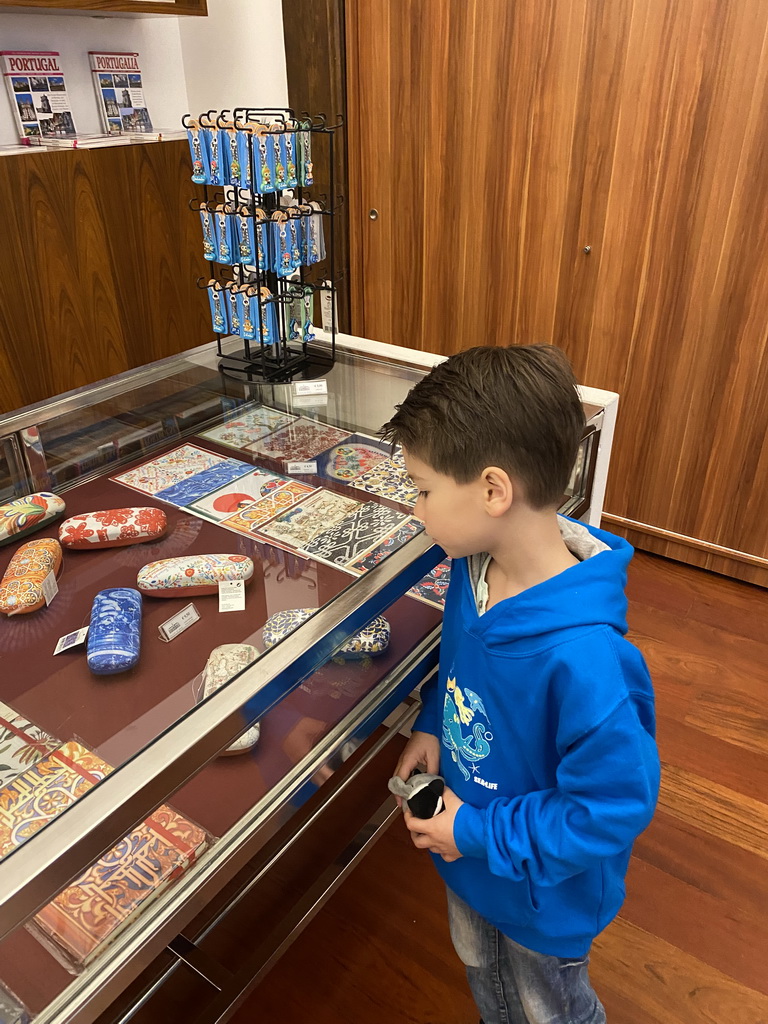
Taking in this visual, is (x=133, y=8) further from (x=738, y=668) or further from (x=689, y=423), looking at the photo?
(x=738, y=668)

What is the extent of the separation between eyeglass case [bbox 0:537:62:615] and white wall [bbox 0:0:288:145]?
2009 millimetres

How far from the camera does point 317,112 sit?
9.23 ft

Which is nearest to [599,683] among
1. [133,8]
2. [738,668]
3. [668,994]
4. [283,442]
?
[283,442]

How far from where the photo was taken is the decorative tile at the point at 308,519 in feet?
3.75

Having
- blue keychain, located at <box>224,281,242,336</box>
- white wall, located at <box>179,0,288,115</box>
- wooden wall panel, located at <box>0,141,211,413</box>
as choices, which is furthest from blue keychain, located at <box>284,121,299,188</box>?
white wall, located at <box>179,0,288,115</box>

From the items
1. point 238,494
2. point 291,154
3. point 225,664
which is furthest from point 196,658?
point 291,154

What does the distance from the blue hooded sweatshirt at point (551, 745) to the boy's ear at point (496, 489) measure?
0.10 m

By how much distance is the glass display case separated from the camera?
30.3 inches

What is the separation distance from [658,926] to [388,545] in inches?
42.6

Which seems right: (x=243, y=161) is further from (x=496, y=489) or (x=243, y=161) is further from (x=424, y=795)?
(x=424, y=795)

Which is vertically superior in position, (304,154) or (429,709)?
(304,154)

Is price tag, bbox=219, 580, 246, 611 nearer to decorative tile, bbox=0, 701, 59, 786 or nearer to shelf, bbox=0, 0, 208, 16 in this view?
decorative tile, bbox=0, 701, 59, 786

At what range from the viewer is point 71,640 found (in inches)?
38.5

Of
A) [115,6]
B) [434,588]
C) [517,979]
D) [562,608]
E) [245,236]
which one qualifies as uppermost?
[115,6]
